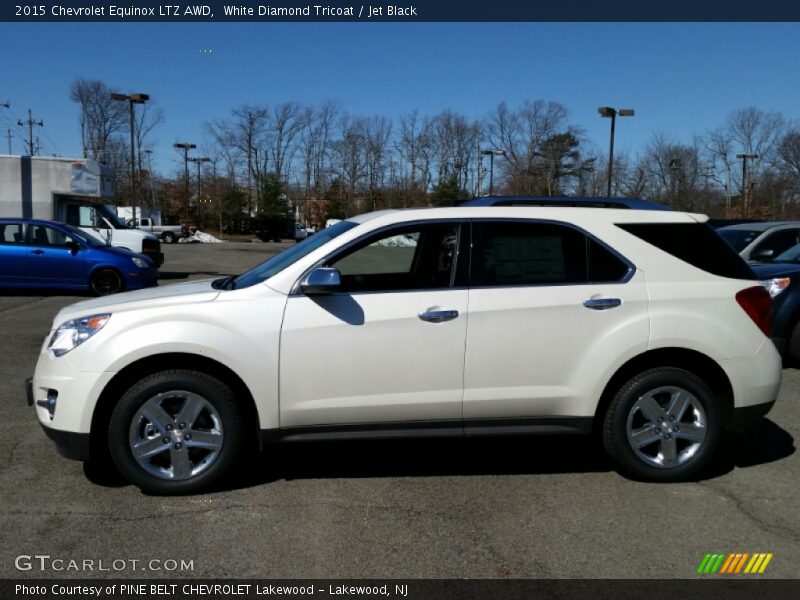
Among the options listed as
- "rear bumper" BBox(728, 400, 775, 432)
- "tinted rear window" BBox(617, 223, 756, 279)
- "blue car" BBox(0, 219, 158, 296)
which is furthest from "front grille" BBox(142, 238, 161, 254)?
"rear bumper" BBox(728, 400, 775, 432)

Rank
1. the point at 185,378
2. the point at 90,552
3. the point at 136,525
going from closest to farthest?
1. the point at 90,552
2. the point at 136,525
3. the point at 185,378

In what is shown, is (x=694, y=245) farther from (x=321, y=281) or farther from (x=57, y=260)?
(x=57, y=260)

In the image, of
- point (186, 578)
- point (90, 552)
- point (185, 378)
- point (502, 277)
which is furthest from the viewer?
point (502, 277)

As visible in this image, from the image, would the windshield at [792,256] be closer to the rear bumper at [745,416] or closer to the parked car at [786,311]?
the parked car at [786,311]

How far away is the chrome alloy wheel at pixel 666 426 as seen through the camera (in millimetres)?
4766

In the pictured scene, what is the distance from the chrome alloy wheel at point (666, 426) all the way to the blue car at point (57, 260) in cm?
1281

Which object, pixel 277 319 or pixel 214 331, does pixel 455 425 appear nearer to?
pixel 277 319

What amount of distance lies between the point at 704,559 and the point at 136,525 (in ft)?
9.59

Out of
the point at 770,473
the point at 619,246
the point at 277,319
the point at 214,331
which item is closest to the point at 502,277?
the point at 619,246

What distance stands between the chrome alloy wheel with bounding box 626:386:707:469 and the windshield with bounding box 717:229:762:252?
818 centimetres

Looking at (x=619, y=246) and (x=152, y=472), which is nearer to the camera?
(x=152, y=472)

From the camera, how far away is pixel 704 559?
12.5 ft

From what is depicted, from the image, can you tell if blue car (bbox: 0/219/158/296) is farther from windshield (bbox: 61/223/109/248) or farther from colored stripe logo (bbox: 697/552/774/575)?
colored stripe logo (bbox: 697/552/774/575)
